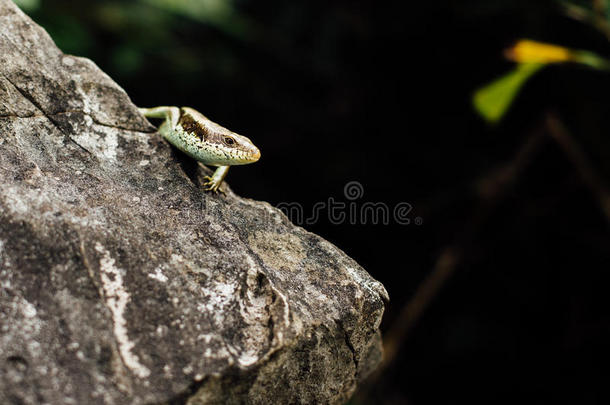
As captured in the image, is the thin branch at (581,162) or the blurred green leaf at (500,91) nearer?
the blurred green leaf at (500,91)

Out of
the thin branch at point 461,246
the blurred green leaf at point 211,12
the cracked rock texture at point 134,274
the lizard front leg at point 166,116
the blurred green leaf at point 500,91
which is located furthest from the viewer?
the blurred green leaf at point 211,12

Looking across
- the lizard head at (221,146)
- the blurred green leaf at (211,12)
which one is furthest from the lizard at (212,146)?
the blurred green leaf at (211,12)

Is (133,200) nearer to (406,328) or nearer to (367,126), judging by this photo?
(406,328)

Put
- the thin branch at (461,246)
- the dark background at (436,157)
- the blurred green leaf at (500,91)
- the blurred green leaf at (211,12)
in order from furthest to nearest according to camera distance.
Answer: the blurred green leaf at (211,12), the dark background at (436,157), the thin branch at (461,246), the blurred green leaf at (500,91)

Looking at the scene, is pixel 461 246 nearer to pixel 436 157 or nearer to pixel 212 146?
pixel 436 157

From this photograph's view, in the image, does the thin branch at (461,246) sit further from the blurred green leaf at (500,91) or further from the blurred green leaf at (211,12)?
the blurred green leaf at (211,12)

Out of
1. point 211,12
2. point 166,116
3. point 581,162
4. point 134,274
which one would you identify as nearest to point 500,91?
point 581,162
